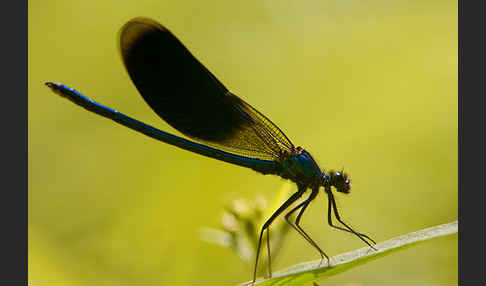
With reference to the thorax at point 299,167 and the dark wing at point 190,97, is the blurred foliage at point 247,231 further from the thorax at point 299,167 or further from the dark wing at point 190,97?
→ the dark wing at point 190,97

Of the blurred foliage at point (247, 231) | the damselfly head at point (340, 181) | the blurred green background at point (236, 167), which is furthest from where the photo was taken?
the blurred green background at point (236, 167)

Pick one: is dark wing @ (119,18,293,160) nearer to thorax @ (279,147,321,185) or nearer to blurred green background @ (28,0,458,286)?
thorax @ (279,147,321,185)

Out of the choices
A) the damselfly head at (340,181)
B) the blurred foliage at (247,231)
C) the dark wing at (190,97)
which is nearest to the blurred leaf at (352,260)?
the blurred foliage at (247,231)

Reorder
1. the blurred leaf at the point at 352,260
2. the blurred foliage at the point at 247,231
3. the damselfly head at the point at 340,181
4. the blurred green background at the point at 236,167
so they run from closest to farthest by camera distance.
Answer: the blurred leaf at the point at 352,260 < the blurred foliage at the point at 247,231 < the damselfly head at the point at 340,181 < the blurred green background at the point at 236,167

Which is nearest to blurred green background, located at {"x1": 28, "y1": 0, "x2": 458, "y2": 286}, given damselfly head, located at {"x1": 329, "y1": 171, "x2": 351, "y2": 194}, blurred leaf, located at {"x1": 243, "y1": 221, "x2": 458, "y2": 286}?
damselfly head, located at {"x1": 329, "y1": 171, "x2": 351, "y2": 194}

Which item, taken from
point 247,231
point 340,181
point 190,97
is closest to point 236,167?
point 190,97

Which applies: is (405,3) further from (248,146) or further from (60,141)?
(60,141)

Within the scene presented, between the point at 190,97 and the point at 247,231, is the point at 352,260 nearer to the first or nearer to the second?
the point at 247,231
